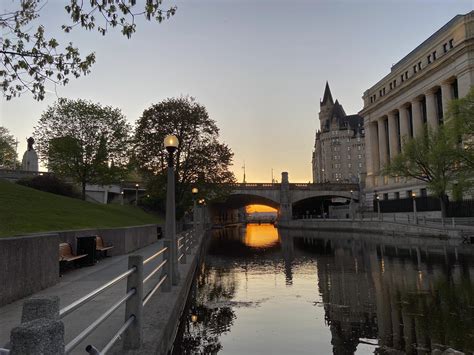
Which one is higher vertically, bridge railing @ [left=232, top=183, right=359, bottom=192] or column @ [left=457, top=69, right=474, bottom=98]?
column @ [left=457, top=69, right=474, bottom=98]

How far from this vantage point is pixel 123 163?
4941cm

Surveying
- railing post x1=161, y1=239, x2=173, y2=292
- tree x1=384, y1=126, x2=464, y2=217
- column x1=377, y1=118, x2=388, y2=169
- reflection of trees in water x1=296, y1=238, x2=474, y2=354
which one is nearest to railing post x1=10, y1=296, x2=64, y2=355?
reflection of trees in water x1=296, y1=238, x2=474, y2=354

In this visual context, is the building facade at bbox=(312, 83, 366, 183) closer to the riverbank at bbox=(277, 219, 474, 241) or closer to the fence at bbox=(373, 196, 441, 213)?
the riverbank at bbox=(277, 219, 474, 241)

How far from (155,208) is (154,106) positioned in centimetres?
2883

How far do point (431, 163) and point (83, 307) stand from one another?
140 feet

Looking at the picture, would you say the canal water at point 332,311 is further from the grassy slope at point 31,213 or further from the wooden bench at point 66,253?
the grassy slope at point 31,213

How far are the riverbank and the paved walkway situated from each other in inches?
1120

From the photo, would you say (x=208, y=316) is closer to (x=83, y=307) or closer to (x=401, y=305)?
(x=83, y=307)

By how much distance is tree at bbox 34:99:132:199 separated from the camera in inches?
1839

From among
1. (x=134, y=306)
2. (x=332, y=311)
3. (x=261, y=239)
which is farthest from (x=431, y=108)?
(x=134, y=306)

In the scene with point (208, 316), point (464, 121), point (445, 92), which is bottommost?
point (208, 316)

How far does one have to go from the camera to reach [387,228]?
46.7m

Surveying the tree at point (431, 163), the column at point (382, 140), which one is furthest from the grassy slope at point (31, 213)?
the column at point (382, 140)

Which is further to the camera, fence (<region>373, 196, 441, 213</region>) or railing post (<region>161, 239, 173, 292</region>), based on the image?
fence (<region>373, 196, 441, 213</region>)
